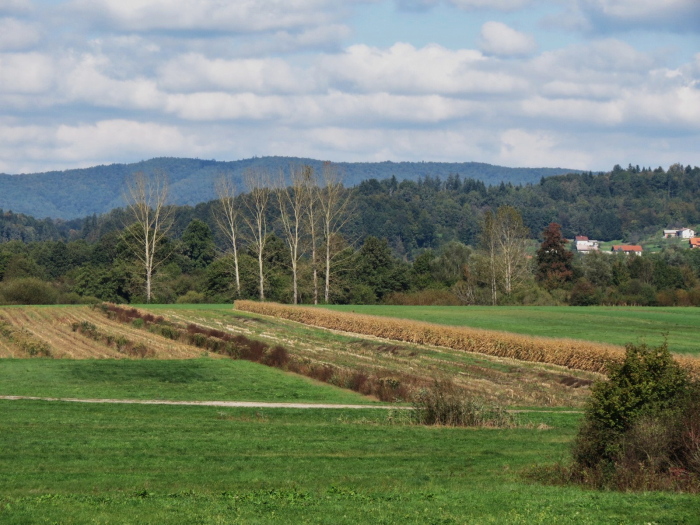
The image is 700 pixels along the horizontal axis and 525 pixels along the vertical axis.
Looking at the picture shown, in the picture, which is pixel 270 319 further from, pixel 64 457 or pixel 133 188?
pixel 64 457

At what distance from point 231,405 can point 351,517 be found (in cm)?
1614

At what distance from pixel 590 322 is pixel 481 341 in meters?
20.5

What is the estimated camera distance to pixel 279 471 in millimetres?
16609

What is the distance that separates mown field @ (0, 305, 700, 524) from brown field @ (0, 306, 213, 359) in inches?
206

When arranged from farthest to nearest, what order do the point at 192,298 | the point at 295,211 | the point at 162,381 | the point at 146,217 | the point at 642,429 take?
the point at 192,298 < the point at 146,217 < the point at 295,211 < the point at 162,381 < the point at 642,429

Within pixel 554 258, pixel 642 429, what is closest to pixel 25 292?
pixel 554 258

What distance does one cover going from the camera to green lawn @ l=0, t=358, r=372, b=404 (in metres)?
30.3

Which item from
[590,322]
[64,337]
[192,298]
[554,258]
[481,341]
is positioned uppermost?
[554,258]

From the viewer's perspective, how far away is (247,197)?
103438 mm

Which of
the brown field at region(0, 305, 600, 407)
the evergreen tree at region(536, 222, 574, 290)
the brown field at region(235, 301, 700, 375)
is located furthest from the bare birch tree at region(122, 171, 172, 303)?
the evergreen tree at region(536, 222, 574, 290)

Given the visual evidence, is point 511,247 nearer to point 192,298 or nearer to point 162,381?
point 192,298

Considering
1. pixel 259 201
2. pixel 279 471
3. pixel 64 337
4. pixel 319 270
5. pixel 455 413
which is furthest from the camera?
pixel 319 270

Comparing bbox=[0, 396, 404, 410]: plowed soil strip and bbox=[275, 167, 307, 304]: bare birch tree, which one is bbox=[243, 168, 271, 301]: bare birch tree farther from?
bbox=[0, 396, 404, 410]: plowed soil strip

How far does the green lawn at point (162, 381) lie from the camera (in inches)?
1192
